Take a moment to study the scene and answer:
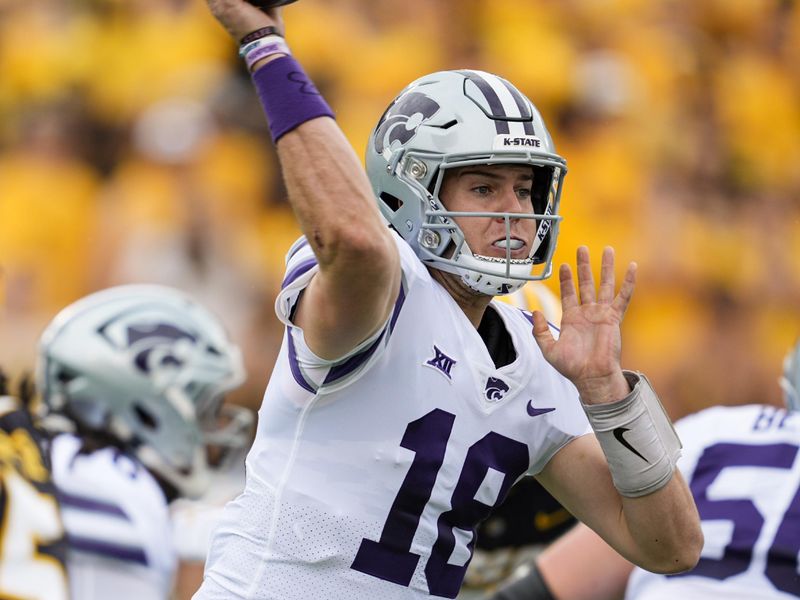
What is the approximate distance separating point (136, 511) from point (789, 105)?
19.7ft

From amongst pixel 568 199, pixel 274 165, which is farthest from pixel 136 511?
pixel 568 199

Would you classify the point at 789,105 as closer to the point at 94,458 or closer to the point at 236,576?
the point at 94,458

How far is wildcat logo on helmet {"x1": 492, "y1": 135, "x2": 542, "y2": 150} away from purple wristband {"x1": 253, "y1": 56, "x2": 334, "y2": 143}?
1.54 ft

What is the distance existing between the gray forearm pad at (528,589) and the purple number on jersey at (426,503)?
4.06 feet

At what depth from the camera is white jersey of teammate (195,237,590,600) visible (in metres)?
2.42

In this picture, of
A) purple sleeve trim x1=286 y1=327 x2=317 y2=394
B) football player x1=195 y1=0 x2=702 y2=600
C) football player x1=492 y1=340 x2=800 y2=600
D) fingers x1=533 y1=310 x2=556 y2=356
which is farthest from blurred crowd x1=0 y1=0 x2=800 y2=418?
purple sleeve trim x1=286 y1=327 x2=317 y2=394

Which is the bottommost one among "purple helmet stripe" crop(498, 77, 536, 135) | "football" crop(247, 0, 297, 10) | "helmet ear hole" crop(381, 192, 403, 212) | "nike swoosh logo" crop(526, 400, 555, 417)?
"nike swoosh logo" crop(526, 400, 555, 417)

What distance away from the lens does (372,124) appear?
24.1 feet

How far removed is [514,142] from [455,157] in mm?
132

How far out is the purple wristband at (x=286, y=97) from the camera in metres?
2.21

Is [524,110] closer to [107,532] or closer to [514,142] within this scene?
[514,142]

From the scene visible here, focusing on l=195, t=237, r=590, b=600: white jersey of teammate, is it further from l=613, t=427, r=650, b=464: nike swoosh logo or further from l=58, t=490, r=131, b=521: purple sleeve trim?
l=58, t=490, r=131, b=521: purple sleeve trim

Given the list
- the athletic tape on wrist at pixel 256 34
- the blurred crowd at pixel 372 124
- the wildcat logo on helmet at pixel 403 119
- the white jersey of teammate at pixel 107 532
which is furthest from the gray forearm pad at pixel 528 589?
the blurred crowd at pixel 372 124

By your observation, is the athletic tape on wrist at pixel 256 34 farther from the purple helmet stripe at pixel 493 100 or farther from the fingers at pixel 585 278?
the fingers at pixel 585 278
